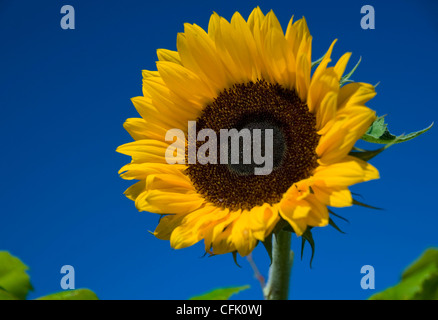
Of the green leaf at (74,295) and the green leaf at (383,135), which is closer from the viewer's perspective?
the green leaf at (74,295)

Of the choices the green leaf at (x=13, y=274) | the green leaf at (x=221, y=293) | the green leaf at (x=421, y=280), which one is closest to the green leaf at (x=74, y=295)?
the green leaf at (x=13, y=274)

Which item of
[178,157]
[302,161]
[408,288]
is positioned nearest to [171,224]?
[178,157]

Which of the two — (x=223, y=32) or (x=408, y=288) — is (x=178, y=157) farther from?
(x=408, y=288)
